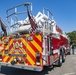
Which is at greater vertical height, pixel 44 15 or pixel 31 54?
pixel 44 15

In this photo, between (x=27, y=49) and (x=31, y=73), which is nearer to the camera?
(x=27, y=49)

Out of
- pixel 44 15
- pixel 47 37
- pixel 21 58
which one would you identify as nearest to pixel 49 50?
pixel 47 37

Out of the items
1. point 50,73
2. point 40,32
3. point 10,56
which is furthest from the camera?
point 50,73

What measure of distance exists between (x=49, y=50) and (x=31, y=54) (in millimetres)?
792

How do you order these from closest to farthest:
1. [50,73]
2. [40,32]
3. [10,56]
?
1. [40,32]
2. [10,56]
3. [50,73]

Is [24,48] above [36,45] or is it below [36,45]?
below

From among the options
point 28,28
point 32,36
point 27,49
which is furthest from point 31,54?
point 28,28

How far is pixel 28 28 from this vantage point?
23.9ft

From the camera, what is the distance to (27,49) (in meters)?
6.71

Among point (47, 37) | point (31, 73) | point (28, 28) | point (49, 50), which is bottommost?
point (31, 73)

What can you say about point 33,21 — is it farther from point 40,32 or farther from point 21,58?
point 21,58

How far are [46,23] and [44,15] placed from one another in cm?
38

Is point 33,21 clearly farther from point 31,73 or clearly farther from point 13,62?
point 31,73

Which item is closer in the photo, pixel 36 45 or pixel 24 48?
pixel 36 45
